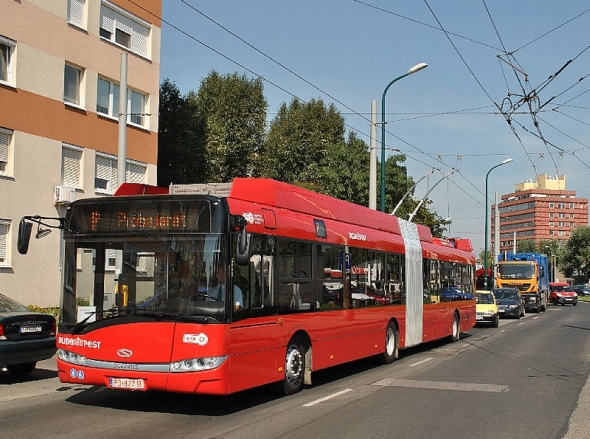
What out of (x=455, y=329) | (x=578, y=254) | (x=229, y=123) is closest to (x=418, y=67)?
(x=455, y=329)

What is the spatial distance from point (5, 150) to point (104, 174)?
4481 mm

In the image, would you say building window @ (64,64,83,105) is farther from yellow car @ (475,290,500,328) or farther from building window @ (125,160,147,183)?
yellow car @ (475,290,500,328)

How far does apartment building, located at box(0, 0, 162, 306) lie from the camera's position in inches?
853

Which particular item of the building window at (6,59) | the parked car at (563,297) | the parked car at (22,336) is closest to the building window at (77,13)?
the building window at (6,59)

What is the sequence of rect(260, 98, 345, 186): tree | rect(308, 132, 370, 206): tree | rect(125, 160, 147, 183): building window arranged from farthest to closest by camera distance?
rect(260, 98, 345, 186): tree < rect(308, 132, 370, 206): tree < rect(125, 160, 147, 183): building window

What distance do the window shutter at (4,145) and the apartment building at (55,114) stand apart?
3cm

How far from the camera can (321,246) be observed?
11.7 metres

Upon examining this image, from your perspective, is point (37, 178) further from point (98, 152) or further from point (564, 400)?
point (564, 400)

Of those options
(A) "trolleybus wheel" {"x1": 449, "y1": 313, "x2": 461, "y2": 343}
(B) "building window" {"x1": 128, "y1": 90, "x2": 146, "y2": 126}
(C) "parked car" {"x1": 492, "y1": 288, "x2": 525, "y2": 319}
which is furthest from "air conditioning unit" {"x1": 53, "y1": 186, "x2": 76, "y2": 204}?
(C) "parked car" {"x1": 492, "y1": 288, "x2": 525, "y2": 319}

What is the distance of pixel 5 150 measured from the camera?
21.7m

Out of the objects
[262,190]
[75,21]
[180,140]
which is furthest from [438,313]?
[180,140]

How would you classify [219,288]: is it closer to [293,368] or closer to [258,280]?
[258,280]

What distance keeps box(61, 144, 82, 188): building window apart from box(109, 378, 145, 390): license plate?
16061mm

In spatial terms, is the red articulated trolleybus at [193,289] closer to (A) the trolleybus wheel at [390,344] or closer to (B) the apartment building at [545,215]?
(A) the trolleybus wheel at [390,344]
